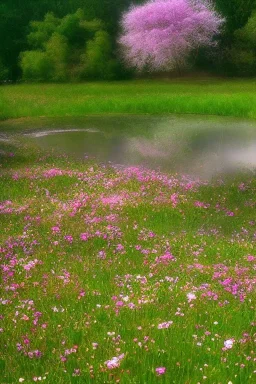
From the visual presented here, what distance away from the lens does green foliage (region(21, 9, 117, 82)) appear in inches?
1877

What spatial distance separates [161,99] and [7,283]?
2613cm

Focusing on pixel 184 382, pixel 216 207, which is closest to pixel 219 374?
pixel 184 382

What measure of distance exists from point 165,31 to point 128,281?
43302mm

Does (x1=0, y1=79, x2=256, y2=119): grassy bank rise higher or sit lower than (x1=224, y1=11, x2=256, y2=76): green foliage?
lower

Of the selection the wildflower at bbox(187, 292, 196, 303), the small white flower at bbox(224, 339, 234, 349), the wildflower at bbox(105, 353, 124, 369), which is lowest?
the wildflower at bbox(187, 292, 196, 303)

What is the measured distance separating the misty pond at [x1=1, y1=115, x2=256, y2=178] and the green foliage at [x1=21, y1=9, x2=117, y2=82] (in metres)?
19.5

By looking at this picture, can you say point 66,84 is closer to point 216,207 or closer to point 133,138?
point 133,138

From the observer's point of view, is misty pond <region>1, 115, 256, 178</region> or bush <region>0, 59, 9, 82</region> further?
bush <region>0, 59, 9, 82</region>

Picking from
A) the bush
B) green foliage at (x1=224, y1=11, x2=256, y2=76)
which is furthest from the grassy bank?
green foliage at (x1=224, y1=11, x2=256, y2=76)

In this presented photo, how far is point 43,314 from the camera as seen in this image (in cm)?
659

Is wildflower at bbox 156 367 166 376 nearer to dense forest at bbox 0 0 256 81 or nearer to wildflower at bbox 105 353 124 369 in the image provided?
wildflower at bbox 105 353 124 369

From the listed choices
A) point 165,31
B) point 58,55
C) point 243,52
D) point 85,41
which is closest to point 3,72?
point 58,55

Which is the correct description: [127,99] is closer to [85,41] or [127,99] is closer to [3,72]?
[85,41]

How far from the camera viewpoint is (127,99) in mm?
33250
